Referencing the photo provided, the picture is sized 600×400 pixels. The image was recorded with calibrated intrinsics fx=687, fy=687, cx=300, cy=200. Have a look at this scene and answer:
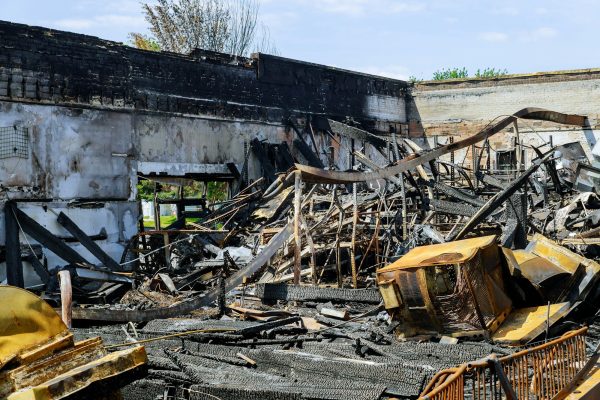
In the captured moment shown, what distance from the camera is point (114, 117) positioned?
685 inches

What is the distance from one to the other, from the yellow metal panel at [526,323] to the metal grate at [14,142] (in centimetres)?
1163

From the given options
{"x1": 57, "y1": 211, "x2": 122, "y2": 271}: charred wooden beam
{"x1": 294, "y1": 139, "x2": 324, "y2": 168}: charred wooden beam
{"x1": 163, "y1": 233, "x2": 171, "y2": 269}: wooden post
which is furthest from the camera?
{"x1": 294, "y1": 139, "x2": 324, "y2": 168}: charred wooden beam

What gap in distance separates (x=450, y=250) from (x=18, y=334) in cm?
503

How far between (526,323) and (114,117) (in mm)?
12397

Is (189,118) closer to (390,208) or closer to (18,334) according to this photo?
(390,208)

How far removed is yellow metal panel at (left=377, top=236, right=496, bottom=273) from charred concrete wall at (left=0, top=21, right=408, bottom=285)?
9.69 meters

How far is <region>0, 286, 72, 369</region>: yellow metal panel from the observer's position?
4906 millimetres

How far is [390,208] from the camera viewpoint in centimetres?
1404

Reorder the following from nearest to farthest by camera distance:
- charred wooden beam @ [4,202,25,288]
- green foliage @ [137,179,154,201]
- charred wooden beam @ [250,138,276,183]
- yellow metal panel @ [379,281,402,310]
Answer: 1. yellow metal panel @ [379,281,402,310]
2. charred wooden beam @ [4,202,25,288]
3. charred wooden beam @ [250,138,276,183]
4. green foliage @ [137,179,154,201]

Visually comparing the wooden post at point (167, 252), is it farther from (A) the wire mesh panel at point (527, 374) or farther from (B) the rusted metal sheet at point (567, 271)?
(A) the wire mesh panel at point (527, 374)

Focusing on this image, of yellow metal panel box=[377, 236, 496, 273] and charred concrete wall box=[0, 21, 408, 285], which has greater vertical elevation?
charred concrete wall box=[0, 21, 408, 285]

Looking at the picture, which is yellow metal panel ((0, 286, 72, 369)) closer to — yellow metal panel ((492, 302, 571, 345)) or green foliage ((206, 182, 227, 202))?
yellow metal panel ((492, 302, 571, 345))

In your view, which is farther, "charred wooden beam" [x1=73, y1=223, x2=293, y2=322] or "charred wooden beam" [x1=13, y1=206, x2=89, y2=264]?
"charred wooden beam" [x1=13, y1=206, x2=89, y2=264]

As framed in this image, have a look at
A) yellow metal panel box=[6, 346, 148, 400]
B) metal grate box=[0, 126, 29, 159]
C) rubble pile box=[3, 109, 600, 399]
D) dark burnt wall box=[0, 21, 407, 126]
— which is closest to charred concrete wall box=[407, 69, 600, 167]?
dark burnt wall box=[0, 21, 407, 126]
